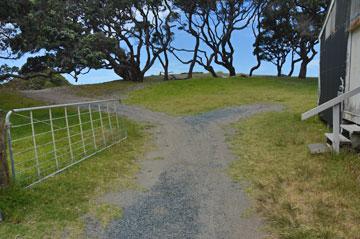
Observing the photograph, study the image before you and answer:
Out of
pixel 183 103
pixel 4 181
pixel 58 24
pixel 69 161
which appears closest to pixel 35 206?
pixel 4 181

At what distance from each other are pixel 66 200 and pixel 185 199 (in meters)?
1.66

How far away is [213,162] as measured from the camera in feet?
21.4

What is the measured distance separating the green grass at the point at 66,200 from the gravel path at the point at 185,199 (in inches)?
8.7

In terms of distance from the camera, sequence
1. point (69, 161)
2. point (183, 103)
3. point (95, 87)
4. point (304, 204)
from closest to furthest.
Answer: point (304, 204) → point (69, 161) → point (183, 103) → point (95, 87)

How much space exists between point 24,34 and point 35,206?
962 cm

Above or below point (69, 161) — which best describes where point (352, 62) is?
above

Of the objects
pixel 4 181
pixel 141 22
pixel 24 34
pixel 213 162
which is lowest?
pixel 213 162

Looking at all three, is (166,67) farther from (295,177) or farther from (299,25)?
(295,177)

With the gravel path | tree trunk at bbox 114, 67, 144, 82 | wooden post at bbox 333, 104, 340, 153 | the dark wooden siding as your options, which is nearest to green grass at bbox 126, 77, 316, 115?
the dark wooden siding

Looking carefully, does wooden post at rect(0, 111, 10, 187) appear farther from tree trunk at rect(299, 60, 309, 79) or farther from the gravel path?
tree trunk at rect(299, 60, 309, 79)

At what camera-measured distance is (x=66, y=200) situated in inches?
178

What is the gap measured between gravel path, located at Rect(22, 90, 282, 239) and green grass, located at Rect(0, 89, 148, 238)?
221 millimetres

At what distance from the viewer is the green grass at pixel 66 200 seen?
3.77 m

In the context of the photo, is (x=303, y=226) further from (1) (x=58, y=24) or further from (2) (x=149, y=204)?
(1) (x=58, y=24)
